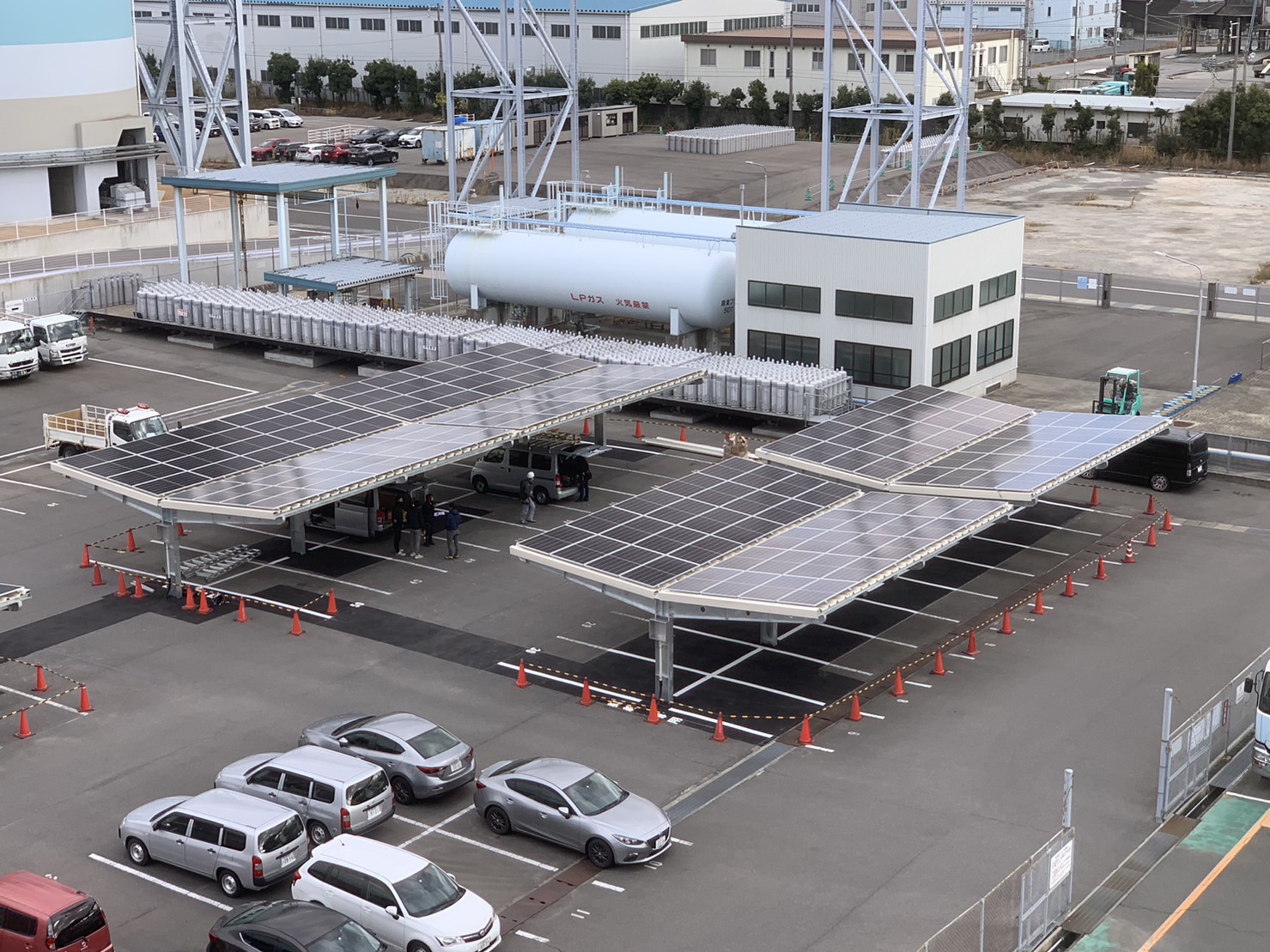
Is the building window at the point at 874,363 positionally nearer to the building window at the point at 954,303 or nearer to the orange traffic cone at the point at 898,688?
the building window at the point at 954,303

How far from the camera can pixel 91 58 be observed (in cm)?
8675

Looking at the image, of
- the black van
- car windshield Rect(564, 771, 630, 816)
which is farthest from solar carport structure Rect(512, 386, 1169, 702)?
car windshield Rect(564, 771, 630, 816)

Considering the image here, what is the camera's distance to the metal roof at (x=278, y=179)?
6888cm

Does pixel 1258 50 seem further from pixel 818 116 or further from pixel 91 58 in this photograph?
pixel 91 58

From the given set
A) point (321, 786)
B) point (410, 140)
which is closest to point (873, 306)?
point (321, 786)

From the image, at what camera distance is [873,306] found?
182ft

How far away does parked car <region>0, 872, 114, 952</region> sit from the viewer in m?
24.5

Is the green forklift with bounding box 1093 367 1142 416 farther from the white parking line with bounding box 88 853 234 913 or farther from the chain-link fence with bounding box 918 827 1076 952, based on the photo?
the white parking line with bounding box 88 853 234 913

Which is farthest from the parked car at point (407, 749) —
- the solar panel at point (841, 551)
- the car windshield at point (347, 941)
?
the car windshield at point (347, 941)

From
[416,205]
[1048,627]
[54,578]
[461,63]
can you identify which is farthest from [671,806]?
[461,63]

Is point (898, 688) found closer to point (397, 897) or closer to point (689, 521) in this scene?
point (689, 521)

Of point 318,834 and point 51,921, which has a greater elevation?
point 51,921

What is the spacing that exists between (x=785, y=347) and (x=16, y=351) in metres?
28.6

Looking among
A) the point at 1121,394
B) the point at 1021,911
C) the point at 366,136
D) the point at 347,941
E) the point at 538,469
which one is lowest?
the point at 1021,911
